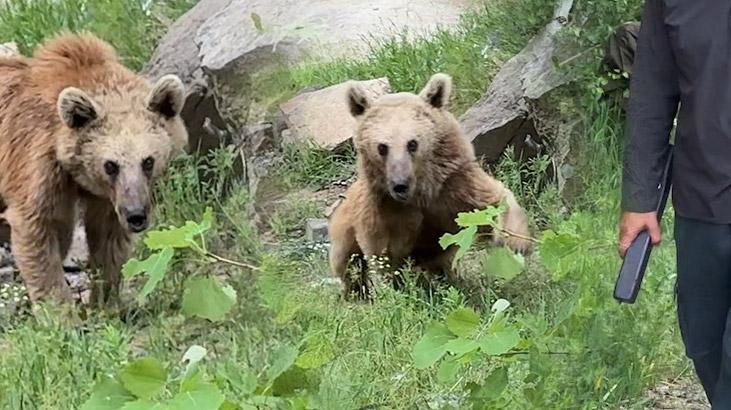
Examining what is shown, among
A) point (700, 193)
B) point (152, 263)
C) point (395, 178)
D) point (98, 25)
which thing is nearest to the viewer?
point (700, 193)

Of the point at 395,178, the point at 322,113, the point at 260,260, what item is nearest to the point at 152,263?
the point at 395,178

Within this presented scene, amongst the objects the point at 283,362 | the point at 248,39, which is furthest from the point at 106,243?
the point at 283,362

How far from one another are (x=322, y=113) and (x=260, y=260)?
1408 millimetres

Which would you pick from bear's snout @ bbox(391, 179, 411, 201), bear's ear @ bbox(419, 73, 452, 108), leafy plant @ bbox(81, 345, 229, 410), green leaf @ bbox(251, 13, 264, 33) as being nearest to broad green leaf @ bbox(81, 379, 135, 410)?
leafy plant @ bbox(81, 345, 229, 410)

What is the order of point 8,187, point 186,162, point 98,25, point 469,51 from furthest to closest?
1. point 98,25
2. point 469,51
3. point 186,162
4. point 8,187

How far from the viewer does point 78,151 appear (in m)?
5.85

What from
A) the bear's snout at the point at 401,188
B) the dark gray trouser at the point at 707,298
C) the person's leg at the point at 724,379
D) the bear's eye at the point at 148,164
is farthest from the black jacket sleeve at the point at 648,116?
the bear's eye at the point at 148,164

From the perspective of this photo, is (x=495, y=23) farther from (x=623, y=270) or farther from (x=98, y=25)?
(x=623, y=270)

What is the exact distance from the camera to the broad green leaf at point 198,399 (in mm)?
2932

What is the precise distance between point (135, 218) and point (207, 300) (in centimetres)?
203

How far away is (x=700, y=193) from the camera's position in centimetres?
303

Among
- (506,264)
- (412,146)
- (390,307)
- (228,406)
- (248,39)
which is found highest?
(248,39)

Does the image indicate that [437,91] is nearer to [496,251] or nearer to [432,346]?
[496,251]

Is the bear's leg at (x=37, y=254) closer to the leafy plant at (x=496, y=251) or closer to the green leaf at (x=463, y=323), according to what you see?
the leafy plant at (x=496, y=251)
